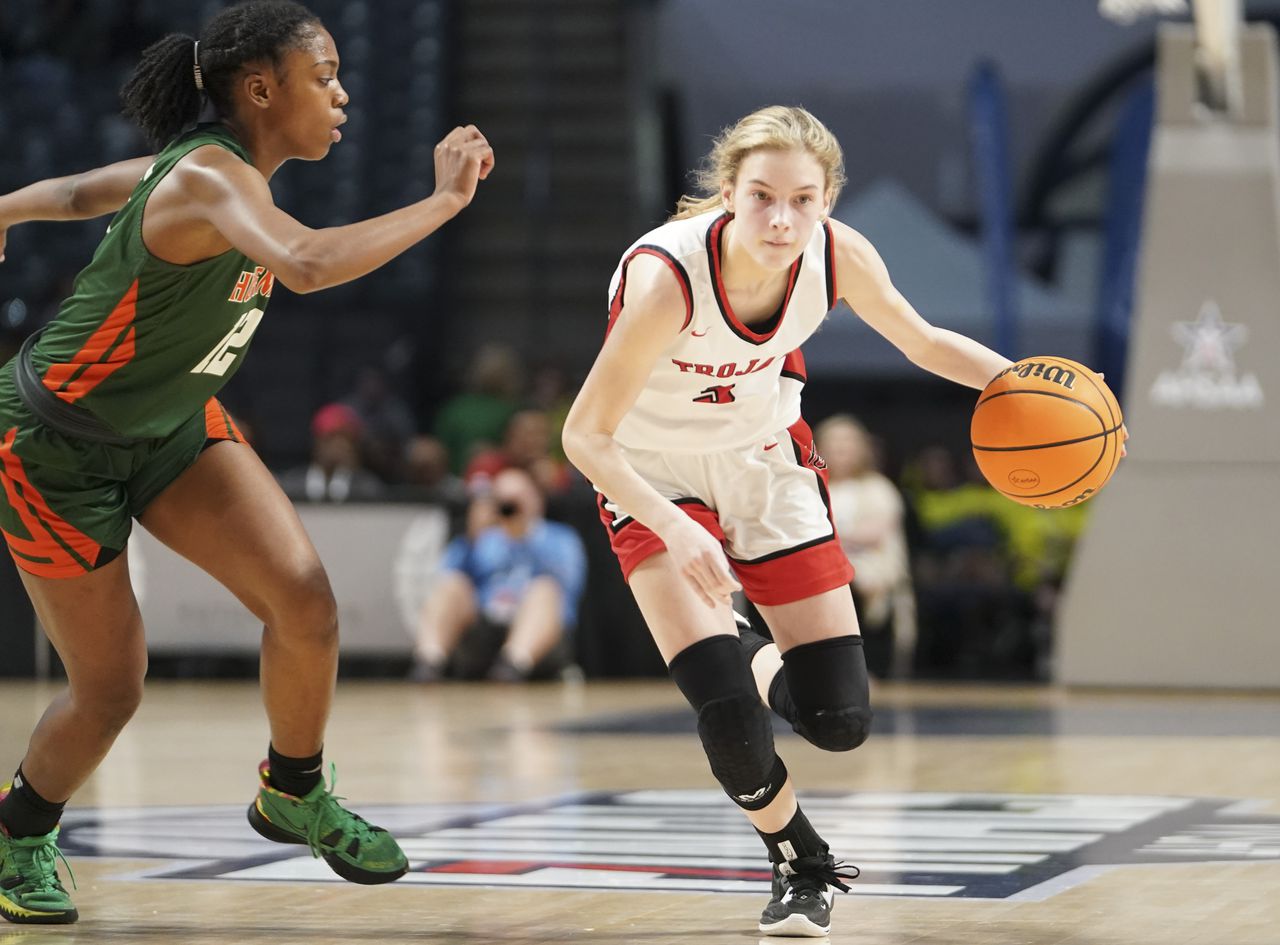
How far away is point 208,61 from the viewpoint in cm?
389

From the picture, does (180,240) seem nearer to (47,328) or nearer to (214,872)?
(47,328)

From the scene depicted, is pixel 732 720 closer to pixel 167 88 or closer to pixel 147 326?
pixel 147 326

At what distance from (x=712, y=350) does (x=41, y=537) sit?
1.36 m

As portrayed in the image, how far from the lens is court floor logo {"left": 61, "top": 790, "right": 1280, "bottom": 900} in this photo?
4430 mm

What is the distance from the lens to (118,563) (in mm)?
3957

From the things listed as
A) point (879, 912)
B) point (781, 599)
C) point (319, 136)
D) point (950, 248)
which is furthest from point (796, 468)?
point (950, 248)

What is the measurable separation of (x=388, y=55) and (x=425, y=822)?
1067 cm

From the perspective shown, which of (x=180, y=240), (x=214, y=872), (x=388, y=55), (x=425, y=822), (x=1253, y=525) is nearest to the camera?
(x=180, y=240)

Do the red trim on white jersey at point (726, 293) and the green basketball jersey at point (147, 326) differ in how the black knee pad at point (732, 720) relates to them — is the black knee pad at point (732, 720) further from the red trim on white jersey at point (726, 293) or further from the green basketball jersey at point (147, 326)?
the green basketball jersey at point (147, 326)

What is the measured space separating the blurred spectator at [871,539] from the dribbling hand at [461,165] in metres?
6.63

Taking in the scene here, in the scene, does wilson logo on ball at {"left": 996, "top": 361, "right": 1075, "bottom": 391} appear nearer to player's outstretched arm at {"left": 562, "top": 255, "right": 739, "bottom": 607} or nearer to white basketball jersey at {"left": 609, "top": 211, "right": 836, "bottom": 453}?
white basketball jersey at {"left": 609, "top": 211, "right": 836, "bottom": 453}

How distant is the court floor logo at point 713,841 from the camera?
443 cm

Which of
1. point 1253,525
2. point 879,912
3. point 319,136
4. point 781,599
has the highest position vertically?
point 319,136

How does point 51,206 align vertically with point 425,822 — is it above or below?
above
